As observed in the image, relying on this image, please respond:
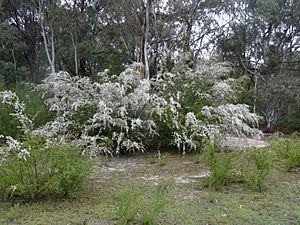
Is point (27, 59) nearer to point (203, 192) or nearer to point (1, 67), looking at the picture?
point (1, 67)

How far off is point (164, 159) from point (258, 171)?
224 cm

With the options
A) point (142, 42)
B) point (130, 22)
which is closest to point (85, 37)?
point (130, 22)

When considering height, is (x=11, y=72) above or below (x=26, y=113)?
above

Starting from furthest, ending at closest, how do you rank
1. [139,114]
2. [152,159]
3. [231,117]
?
[231,117] → [139,114] → [152,159]

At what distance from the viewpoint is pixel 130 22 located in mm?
15266

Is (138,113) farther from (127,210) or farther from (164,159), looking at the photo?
(127,210)

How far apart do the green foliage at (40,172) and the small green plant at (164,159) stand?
2.30 m

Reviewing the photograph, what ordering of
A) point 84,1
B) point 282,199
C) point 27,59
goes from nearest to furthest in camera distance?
point 282,199 < point 84,1 < point 27,59

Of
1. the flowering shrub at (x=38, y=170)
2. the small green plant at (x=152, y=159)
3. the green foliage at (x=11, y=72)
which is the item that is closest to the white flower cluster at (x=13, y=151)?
the flowering shrub at (x=38, y=170)

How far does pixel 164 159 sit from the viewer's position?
6352 millimetres

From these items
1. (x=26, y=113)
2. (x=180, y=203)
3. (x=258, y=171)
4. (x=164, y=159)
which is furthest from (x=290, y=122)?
(x=180, y=203)

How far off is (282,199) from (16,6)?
1680 centimetres

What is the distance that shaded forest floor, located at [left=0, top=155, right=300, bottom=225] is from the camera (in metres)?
3.40

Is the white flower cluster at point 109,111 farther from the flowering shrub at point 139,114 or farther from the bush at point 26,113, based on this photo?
the bush at point 26,113
